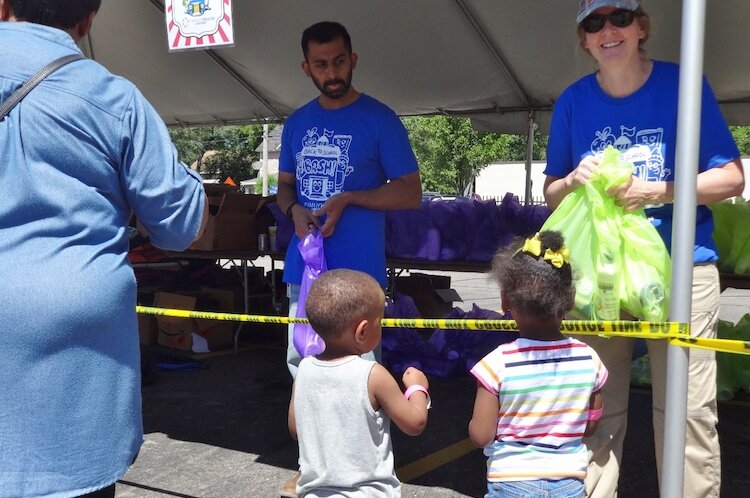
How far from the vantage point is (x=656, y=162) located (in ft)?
7.87

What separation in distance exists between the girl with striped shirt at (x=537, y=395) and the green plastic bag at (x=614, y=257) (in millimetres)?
213

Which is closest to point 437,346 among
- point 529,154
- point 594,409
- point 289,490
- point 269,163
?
point 529,154

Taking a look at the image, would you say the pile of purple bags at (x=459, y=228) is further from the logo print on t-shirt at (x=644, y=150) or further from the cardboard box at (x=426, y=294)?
the logo print on t-shirt at (x=644, y=150)

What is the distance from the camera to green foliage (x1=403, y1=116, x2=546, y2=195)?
39.1 m

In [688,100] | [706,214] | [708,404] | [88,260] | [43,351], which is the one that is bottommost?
[708,404]

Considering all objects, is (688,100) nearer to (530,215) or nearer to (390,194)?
(390,194)

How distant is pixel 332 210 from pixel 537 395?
1440 mm

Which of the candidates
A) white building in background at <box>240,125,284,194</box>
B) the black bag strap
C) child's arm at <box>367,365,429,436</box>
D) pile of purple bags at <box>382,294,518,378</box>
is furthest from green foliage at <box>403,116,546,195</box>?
the black bag strap

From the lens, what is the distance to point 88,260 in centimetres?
164

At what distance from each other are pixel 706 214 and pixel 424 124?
38.3 metres

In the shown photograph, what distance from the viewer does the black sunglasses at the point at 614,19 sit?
92.8 inches

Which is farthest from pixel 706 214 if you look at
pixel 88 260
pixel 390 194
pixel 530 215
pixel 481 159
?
pixel 481 159

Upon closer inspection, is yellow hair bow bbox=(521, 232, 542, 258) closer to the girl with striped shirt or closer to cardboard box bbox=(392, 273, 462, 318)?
the girl with striped shirt

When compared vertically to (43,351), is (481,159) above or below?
above
